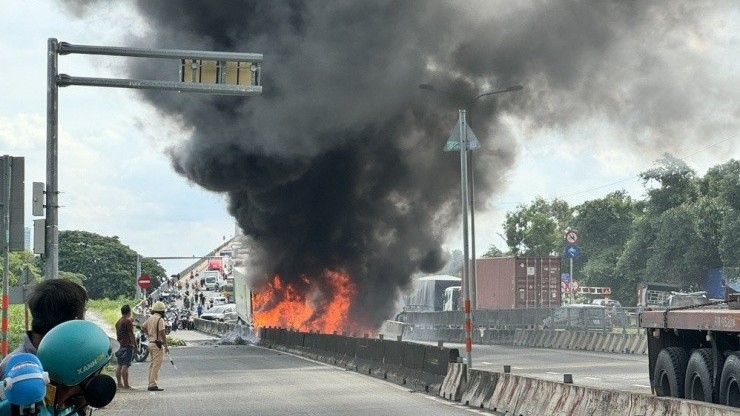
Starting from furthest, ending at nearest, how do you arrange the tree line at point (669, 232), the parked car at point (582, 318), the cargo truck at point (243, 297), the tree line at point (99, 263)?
the tree line at point (99, 263)
the tree line at point (669, 232)
the cargo truck at point (243, 297)
the parked car at point (582, 318)

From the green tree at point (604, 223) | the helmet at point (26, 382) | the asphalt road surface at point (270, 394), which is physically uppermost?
the green tree at point (604, 223)

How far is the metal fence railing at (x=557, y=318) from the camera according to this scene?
4566 centimetres

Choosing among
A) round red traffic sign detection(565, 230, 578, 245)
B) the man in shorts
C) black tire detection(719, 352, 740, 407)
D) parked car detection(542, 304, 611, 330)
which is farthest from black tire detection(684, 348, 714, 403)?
round red traffic sign detection(565, 230, 578, 245)

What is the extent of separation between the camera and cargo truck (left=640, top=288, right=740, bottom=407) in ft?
45.5

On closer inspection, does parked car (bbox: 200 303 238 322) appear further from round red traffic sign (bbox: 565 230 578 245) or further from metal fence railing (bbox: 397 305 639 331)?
metal fence railing (bbox: 397 305 639 331)

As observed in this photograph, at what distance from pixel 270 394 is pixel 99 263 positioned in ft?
462

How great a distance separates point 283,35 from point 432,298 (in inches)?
1199

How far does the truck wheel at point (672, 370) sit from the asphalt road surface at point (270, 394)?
2.71 meters

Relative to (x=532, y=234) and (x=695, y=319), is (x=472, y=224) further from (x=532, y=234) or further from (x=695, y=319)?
(x=532, y=234)

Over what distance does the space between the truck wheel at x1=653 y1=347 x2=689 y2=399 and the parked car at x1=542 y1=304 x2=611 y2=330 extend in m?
29.2

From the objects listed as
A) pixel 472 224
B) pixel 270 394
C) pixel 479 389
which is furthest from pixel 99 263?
pixel 479 389

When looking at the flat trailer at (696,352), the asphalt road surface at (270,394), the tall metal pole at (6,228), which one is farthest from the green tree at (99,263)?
the flat trailer at (696,352)

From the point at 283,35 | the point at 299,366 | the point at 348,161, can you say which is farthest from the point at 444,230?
the point at 299,366

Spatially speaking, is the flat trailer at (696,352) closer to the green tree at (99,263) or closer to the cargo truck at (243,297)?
the cargo truck at (243,297)
